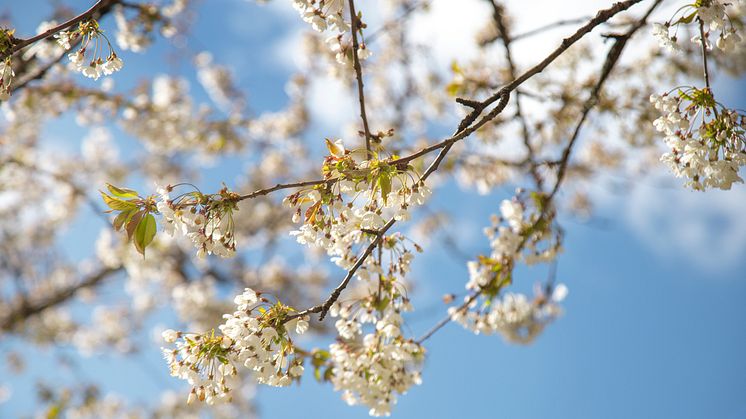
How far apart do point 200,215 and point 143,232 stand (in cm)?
19

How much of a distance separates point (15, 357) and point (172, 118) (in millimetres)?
10087

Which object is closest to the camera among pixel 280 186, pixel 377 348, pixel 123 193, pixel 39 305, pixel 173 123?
pixel 280 186

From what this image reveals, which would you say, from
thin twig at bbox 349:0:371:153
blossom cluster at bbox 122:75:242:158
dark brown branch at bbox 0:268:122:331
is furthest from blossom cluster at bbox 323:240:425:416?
dark brown branch at bbox 0:268:122:331

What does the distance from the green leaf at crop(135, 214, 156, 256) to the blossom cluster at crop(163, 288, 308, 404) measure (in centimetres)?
35

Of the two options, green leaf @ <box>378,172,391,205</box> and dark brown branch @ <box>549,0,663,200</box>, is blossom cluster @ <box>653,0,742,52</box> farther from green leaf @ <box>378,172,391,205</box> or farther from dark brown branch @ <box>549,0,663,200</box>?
green leaf @ <box>378,172,391,205</box>

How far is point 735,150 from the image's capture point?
183 centimetres

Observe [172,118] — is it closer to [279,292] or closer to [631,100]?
[279,292]

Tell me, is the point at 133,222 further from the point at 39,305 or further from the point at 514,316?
the point at 39,305

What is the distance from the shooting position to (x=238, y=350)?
1851 millimetres

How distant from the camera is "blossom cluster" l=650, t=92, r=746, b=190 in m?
1.83

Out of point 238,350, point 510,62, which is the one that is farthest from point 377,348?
point 510,62

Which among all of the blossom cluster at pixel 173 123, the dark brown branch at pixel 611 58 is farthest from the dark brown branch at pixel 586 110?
the blossom cluster at pixel 173 123

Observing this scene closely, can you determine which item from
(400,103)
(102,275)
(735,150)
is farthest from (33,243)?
(735,150)

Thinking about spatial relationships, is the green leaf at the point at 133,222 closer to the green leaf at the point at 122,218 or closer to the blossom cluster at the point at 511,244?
the green leaf at the point at 122,218
